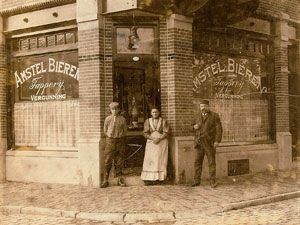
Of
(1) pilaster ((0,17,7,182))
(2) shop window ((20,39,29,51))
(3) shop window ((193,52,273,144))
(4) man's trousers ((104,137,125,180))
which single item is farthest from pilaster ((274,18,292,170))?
(1) pilaster ((0,17,7,182))

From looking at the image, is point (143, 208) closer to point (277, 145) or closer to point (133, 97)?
point (133, 97)

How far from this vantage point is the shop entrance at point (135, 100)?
11.6 m

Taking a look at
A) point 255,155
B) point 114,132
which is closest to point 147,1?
point 114,132

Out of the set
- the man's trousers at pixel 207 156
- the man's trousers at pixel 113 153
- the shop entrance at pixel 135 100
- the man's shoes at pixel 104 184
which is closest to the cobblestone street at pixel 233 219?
the man's trousers at pixel 207 156

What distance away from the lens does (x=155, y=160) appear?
10.4 meters

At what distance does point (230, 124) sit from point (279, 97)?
2.26 metres

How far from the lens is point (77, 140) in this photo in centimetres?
1137

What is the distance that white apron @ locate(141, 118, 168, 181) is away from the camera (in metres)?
10.4

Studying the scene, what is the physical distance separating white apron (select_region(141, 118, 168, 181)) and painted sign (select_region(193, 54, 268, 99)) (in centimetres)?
208

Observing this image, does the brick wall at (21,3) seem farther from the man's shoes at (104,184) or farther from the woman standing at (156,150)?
the man's shoes at (104,184)

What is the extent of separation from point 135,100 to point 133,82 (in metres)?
0.50

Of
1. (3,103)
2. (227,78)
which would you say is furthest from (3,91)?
(227,78)

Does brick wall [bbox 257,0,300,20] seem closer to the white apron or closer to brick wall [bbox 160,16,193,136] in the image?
brick wall [bbox 160,16,193,136]

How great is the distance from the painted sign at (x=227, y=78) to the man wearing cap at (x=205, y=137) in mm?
1508
